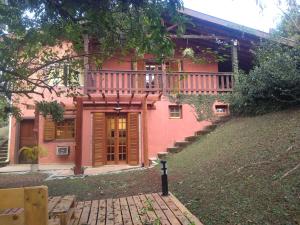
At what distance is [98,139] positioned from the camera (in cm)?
1369

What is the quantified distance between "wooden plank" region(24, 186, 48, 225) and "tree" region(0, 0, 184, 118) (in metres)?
2.62

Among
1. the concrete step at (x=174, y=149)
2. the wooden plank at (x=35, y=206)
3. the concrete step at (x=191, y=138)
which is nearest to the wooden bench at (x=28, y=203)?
the wooden plank at (x=35, y=206)

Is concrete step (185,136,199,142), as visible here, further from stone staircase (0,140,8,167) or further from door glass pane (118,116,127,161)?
stone staircase (0,140,8,167)

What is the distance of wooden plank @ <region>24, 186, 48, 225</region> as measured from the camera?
2.75 metres

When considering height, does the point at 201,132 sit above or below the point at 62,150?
above

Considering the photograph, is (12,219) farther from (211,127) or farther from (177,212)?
(211,127)

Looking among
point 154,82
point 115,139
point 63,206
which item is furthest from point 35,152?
point 63,206

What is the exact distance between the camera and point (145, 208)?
5.36 m

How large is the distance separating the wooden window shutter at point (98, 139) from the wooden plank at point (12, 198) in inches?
428

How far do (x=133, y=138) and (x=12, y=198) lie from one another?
1114cm

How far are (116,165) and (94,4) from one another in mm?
9558

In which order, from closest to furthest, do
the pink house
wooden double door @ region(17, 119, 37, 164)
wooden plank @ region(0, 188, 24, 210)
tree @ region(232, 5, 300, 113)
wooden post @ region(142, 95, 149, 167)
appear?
wooden plank @ region(0, 188, 24, 210)
tree @ region(232, 5, 300, 113)
wooden post @ region(142, 95, 149, 167)
the pink house
wooden double door @ region(17, 119, 37, 164)

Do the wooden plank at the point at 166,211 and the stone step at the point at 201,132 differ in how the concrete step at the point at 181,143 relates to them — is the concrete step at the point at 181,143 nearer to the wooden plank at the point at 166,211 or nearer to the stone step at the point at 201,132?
the stone step at the point at 201,132

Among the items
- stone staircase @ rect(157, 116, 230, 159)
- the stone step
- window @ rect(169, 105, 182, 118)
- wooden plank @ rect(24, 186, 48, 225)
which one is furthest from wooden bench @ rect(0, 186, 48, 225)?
window @ rect(169, 105, 182, 118)
